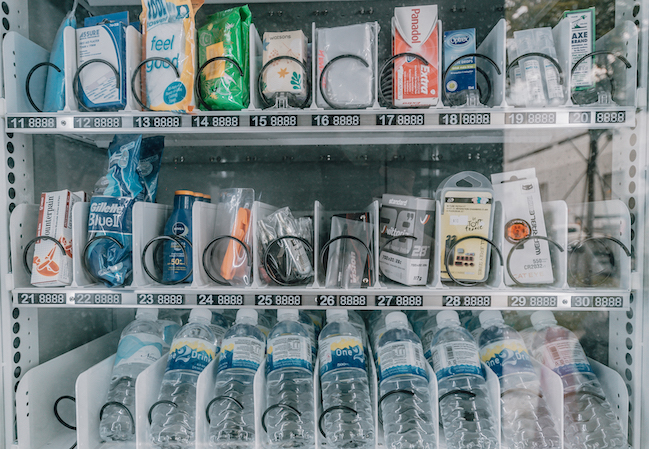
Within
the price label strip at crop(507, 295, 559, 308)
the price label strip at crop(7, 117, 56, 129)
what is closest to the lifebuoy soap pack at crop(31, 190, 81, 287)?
the price label strip at crop(7, 117, 56, 129)

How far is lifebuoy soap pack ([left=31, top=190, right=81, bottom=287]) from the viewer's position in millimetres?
1186

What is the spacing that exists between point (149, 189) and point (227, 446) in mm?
863

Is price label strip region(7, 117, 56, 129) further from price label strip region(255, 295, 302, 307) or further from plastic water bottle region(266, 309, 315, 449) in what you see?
plastic water bottle region(266, 309, 315, 449)

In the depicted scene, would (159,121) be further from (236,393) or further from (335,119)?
(236,393)

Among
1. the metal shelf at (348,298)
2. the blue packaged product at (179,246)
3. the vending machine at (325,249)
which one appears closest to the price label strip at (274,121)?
the vending machine at (325,249)

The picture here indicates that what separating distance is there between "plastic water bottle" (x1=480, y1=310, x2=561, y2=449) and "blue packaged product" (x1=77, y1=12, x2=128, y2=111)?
1418 millimetres

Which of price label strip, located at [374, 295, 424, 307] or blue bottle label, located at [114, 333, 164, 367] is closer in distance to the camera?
price label strip, located at [374, 295, 424, 307]

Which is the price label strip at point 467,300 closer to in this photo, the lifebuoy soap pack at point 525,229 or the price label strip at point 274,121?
the lifebuoy soap pack at point 525,229

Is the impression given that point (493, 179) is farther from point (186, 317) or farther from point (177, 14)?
point (186, 317)

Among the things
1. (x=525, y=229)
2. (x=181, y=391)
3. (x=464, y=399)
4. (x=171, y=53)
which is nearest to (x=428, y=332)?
(x=464, y=399)

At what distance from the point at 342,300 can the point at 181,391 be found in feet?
1.94

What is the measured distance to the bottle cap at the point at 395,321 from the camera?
1300mm

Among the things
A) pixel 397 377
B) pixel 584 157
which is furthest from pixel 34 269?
pixel 584 157

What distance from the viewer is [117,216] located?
1199 millimetres
